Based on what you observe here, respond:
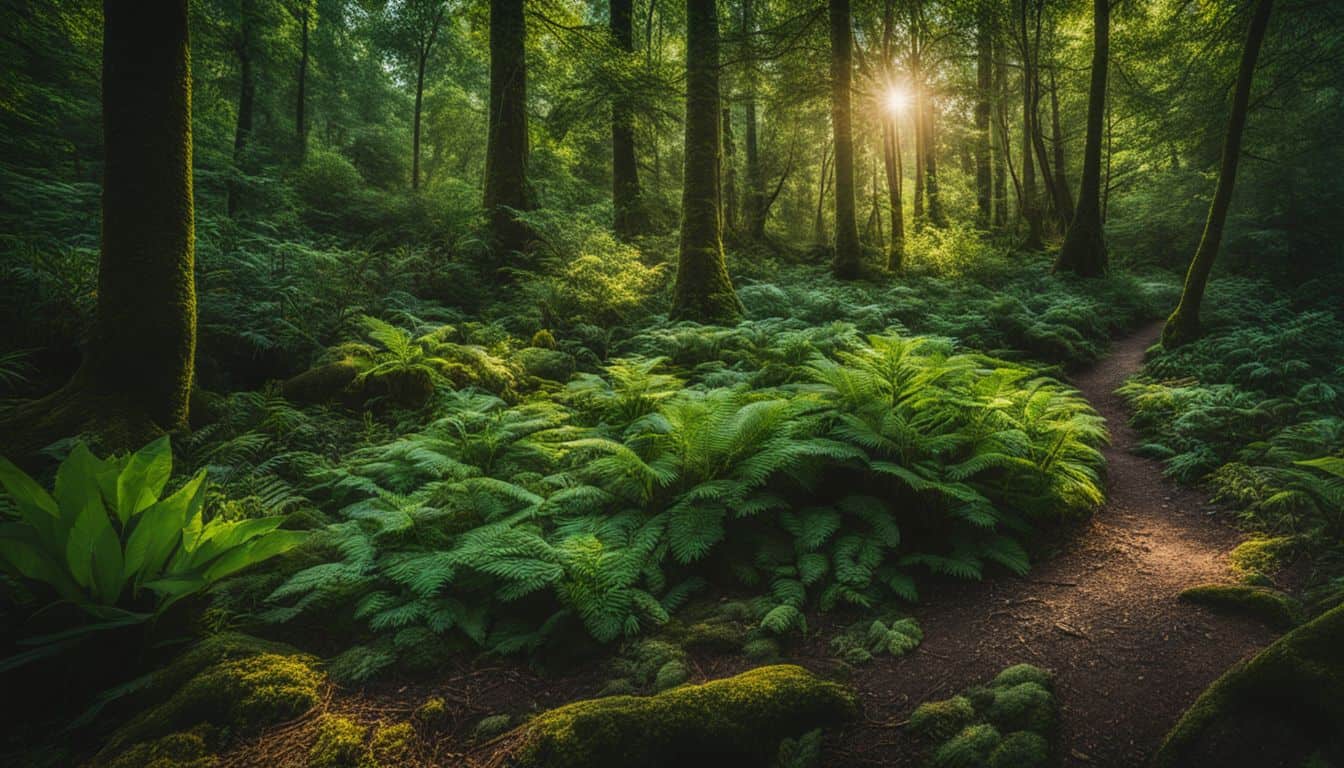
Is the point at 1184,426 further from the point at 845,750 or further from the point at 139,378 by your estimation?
the point at 139,378

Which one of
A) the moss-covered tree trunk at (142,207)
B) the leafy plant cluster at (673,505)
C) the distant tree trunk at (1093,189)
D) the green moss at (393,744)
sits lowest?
the green moss at (393,744)

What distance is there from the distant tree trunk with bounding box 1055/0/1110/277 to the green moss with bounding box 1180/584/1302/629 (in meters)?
13.8

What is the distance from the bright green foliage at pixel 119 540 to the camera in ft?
7.89

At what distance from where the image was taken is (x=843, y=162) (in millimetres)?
12719

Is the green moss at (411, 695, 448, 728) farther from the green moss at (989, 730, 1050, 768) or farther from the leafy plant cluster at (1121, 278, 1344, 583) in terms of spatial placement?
the leafy plant cluster at (1121, 278, 1344, 583)

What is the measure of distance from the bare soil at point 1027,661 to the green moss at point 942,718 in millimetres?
59

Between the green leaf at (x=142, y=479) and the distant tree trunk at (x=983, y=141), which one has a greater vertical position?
the distant tree trunk at (x=983, y=141)

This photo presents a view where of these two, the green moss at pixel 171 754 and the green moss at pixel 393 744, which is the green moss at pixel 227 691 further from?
the green moss at pixel 393 744

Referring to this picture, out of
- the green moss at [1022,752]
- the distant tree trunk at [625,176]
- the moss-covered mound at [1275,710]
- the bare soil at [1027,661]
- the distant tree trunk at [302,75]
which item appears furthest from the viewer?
the distant tree trunk at [302,75]

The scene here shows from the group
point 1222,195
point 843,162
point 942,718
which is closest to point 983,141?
point 843,162

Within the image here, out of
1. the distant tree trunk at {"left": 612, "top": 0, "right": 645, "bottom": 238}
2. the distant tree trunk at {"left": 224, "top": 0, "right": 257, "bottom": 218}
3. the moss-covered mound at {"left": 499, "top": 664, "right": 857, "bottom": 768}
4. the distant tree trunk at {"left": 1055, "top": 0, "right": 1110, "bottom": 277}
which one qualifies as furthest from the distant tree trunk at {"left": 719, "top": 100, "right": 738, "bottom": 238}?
the moss-covered mound at {"left": 499, "top": 664, "right": 857, "bottom": 768}

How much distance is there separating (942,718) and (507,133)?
12194 mm

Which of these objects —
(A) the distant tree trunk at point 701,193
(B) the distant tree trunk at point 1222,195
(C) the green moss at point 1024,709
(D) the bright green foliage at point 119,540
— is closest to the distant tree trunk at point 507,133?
(A) the distant tree trunk at point 701,193

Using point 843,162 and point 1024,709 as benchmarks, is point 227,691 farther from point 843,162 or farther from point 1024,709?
point 843,162
